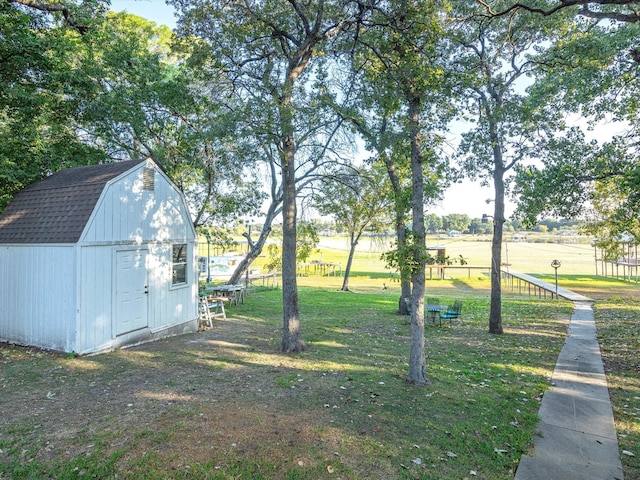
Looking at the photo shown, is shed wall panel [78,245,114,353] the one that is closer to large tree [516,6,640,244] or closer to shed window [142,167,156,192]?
shed window [142,167,156,192]

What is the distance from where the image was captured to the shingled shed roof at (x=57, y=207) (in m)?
7.88

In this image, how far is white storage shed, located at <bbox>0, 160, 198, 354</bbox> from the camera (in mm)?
7621

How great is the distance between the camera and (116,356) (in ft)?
25.4

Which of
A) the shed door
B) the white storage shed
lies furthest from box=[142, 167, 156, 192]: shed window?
the shed door

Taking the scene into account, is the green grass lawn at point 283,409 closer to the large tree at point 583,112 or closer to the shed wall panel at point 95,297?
the shed wall panel at point 95,297

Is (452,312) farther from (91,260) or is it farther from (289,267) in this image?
(91,260)

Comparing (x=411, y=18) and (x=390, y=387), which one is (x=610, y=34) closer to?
(x=411, y=18)

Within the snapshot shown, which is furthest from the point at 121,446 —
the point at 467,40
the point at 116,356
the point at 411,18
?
the point at 467,40

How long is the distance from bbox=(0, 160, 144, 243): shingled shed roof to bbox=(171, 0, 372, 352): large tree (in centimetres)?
380

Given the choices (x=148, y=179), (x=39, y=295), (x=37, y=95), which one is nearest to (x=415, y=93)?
(x=148, y=179)

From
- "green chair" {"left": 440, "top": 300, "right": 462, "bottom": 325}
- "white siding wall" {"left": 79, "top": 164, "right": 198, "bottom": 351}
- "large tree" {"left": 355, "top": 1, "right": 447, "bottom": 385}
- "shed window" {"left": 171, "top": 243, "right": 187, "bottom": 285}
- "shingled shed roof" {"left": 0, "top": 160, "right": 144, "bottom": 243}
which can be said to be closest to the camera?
"large tree" {"left": 355, "top": 1, "right": 447, "bottom": 385}

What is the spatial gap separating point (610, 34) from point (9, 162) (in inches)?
617

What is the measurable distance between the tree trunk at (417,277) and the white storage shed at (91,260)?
6.68m

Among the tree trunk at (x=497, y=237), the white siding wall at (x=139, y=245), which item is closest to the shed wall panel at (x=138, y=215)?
the white siding wall at (x=139, y=245)
